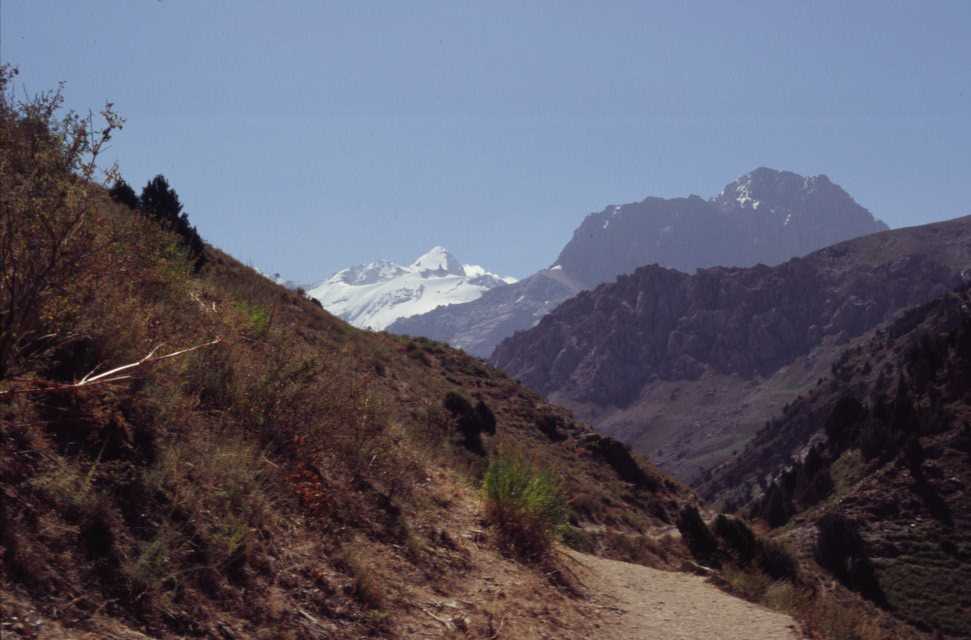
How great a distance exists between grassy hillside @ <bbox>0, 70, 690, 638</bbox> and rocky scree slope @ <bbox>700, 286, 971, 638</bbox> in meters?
23.2

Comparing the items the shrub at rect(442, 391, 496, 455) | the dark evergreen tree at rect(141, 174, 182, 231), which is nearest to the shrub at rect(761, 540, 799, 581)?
the shrub at rect(442, 391, 496, 455)

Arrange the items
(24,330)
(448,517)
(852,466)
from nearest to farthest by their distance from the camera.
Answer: (24,330), (448,517), (852,466)

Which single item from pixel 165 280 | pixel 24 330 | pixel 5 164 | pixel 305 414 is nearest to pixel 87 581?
pixel 24 330

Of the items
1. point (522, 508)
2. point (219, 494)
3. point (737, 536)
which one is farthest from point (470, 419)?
point (219, 494)

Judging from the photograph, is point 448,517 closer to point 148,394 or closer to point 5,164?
point 148,394

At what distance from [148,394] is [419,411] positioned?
586 inches

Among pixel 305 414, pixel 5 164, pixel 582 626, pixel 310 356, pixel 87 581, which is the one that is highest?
pixel 5 164

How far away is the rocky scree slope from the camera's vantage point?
94.7 ft

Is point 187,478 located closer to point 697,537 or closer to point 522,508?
point 522,508

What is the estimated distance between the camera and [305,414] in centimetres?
796

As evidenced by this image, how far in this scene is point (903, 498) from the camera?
120ft

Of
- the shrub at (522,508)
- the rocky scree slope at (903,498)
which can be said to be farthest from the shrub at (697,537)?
the rocky scree slope at (903,498)

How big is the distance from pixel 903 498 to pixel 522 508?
33916 millimetres

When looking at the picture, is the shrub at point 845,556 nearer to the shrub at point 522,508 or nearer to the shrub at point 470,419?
the shrub at point 470,419
